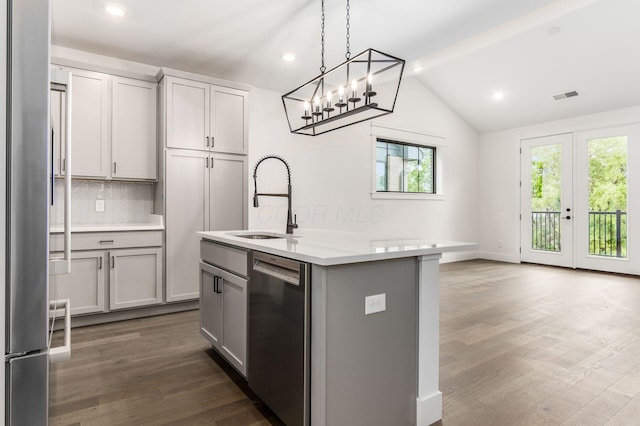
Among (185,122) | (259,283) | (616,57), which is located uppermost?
(616,57)

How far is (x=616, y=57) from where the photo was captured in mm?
4891

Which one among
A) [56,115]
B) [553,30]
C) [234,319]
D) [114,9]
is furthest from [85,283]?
[553,30]

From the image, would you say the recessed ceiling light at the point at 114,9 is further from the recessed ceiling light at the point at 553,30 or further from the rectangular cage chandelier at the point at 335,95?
the recessed ceiling light at the point at 553,30

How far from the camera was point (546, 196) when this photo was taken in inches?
260

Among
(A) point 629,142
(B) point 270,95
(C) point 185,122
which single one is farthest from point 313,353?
(A) point 629,142

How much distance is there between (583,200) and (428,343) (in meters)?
5.82

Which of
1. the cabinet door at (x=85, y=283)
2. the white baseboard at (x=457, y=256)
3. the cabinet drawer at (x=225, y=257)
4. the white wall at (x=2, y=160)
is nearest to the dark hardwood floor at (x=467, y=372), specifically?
the cabinet door at (x=85, y=283)

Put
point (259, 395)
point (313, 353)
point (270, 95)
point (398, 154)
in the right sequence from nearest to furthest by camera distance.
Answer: point (313, 353), point (259, 395), point (270, 95), point (398, 154)

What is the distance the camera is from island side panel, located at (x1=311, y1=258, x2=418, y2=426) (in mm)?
1508

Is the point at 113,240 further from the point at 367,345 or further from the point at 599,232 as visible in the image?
the point at 599,232

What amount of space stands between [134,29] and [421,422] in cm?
378

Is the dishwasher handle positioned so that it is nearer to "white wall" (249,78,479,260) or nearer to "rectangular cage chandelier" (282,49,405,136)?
"rectangular cage chandelier" (282,49,405,136)

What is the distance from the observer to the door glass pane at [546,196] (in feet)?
21.2

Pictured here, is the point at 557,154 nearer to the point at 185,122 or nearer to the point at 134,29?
Result: the point at 185,122
